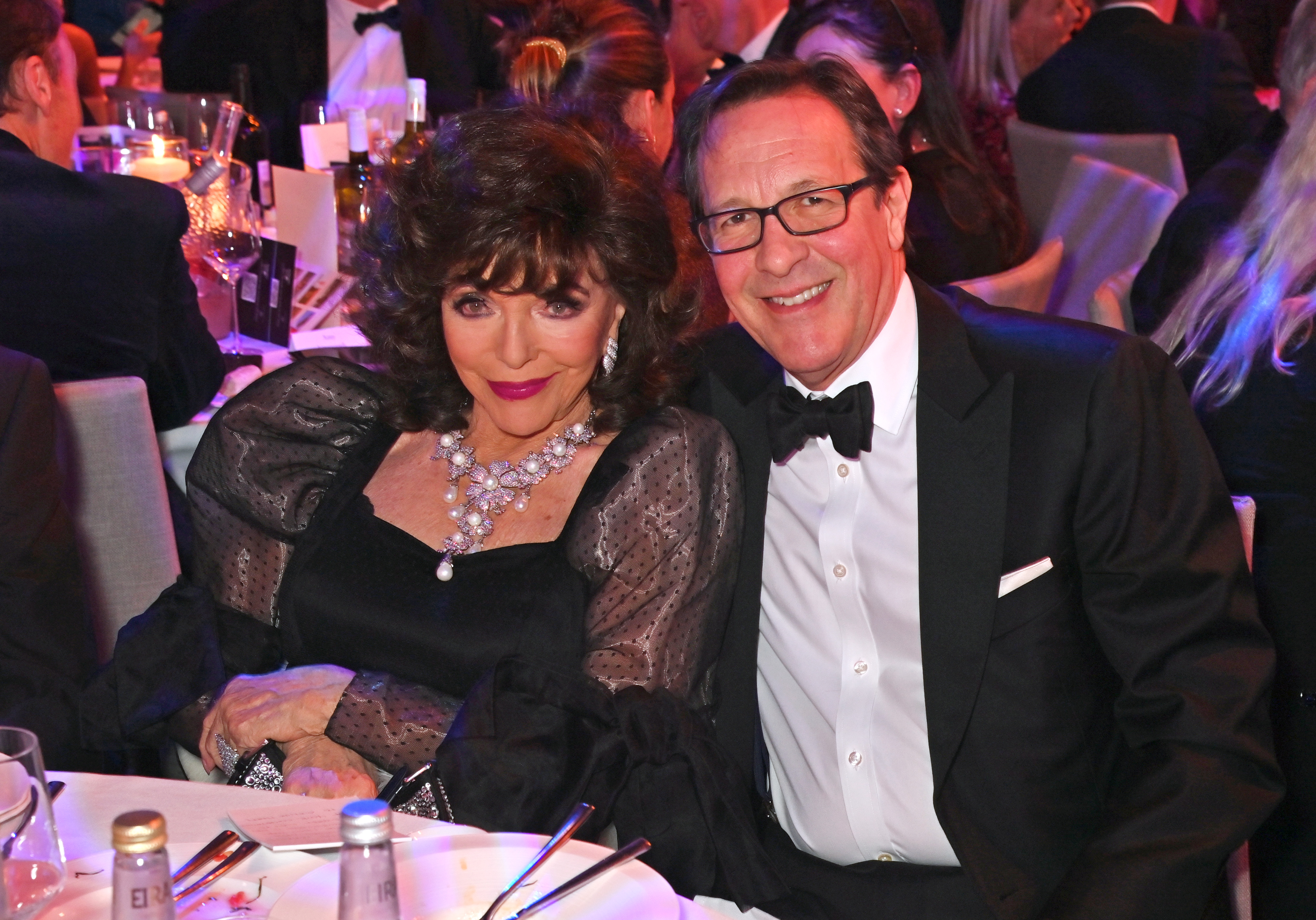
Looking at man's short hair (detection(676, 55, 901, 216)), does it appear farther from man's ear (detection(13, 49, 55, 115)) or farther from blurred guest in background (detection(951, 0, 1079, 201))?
blurred guest in background (detection(951, 0, 1079, 201))

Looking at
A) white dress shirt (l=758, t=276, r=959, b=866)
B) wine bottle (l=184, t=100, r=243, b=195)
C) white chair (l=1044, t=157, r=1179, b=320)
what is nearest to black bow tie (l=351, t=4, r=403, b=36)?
wine bottle (l=184, t=100, r=243, b=195)

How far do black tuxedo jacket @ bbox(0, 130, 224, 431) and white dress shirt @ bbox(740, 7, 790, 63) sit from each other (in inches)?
124

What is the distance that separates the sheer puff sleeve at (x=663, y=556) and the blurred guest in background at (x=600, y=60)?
1.81 metres

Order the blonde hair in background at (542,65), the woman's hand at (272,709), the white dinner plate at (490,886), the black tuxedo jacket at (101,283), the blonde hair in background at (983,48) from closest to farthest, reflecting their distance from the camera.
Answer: the white dinner plate at (490,886)
the woman's hand at (272,709)
the black tuxedo jacket at (101,283)
the blonde hair in background at (542,65)
the blonde hair in background at (983,48)

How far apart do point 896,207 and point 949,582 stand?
0.54 meters

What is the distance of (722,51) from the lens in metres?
5.66

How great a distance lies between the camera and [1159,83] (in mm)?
5270

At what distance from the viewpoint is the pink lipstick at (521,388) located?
1.93 m

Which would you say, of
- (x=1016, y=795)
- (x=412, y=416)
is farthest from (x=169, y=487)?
(x=1016, y=795)

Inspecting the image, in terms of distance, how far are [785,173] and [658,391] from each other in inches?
15.0

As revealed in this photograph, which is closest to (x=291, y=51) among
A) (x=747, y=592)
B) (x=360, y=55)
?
(x=360, y=55)

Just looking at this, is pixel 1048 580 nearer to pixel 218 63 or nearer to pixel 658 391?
pixel 658 391

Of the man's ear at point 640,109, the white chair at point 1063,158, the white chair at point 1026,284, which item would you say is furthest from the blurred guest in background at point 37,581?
the white chair at point 1063,158

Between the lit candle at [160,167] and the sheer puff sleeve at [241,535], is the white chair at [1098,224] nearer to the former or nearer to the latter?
the sheer puff sleeve at [241,535]
